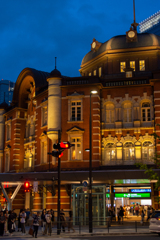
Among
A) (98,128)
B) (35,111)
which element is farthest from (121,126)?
(35,111)

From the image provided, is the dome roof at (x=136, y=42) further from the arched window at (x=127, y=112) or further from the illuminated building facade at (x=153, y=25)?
the illuminated building facade at (x=153, y=25)

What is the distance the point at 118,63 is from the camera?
4119 cm

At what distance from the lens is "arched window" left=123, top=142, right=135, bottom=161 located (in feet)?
115

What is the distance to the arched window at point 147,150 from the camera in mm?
34469

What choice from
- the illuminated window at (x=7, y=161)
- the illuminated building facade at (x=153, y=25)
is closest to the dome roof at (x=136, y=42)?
the illuminated window at (x=7, y=161)

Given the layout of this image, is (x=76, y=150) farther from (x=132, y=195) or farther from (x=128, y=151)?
(x=132, y=195)

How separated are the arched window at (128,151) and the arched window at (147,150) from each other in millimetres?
1063

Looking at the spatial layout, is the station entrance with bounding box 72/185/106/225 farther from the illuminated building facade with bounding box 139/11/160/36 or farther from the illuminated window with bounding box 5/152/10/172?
the illuminated building facade with bounding box 139/11/160/36

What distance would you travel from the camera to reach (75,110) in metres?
36.3

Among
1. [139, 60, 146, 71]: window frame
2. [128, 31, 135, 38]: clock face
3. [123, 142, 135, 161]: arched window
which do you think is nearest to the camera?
[123, 142, 135, 161]: arched window

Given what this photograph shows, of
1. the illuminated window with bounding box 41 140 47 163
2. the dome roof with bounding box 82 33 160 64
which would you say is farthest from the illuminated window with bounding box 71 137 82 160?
the dome roof with bounding box 82 33 160 64

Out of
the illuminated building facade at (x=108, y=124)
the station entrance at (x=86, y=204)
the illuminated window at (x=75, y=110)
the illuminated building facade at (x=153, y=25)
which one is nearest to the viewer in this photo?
the station entrance at (x=86, y=204)

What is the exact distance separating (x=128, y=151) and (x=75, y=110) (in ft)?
21.7

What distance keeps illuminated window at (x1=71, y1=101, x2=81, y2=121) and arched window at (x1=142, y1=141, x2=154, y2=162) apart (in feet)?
22.8
